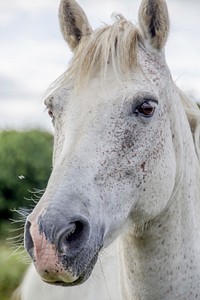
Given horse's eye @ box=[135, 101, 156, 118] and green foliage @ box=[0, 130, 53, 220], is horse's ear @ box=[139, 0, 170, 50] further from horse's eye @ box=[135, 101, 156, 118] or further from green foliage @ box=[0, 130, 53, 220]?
green foliage @ box=[0, 130, 53, 220]

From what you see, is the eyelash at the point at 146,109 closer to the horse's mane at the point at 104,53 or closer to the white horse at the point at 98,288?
the horse's mane at the point at 104,53

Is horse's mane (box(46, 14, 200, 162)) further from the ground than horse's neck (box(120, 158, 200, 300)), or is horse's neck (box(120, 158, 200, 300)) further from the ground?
horse's mane (box(46, 14, 200, 162))

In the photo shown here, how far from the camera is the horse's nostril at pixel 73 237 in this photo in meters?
2.91

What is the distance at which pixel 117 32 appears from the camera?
3.64m

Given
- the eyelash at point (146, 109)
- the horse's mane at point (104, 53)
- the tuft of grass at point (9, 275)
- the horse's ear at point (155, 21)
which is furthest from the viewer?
the tuft of grass at point (9, 275)

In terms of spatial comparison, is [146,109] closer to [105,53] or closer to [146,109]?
[146,109]

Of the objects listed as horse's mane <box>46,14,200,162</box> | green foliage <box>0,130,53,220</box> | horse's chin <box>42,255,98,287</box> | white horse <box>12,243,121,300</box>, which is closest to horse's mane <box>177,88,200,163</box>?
horse's mane <box>46,14,200,162</box>

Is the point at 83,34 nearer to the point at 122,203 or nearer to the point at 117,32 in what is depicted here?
the point at 117,32

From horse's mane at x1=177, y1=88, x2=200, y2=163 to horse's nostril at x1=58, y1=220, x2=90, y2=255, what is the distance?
114cm

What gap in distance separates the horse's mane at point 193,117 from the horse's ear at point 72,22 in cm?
66

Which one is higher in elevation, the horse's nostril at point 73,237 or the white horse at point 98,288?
the horse's nostril at point 73,237

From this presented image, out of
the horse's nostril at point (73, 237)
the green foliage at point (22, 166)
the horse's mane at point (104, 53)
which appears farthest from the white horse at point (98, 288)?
the green foliage at point (22, 166)

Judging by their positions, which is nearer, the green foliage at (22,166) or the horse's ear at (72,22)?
the horse's ear at (72,22)

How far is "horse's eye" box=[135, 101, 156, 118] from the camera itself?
3367mm
